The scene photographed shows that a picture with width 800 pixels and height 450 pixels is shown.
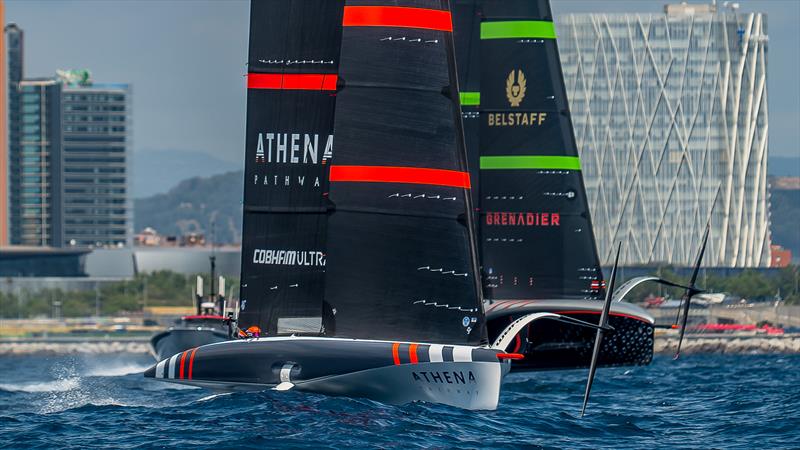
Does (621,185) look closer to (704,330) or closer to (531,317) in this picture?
(704,330)

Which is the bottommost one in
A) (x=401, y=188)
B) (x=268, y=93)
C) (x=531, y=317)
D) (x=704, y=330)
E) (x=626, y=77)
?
(x=704, y=330)

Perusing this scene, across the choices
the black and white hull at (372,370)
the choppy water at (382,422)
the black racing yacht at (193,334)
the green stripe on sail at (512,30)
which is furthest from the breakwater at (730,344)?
the black and white hull at (372,370)

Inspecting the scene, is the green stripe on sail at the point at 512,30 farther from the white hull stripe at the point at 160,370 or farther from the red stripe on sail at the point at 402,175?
the white hull stripe at the point at 160,370

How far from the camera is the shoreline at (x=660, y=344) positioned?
10144 cm

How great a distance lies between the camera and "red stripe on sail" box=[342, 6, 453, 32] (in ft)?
93.5

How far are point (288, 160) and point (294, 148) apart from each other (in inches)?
11.9

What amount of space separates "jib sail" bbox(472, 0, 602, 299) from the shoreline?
55.7 metres

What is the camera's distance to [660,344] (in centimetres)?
10194

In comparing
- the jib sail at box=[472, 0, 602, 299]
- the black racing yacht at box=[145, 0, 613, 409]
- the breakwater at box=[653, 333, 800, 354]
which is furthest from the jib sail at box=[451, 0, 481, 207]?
the breakwater at box=[653, 333, 800, 354]

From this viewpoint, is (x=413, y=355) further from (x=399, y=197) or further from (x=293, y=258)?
(x=293, y=258)

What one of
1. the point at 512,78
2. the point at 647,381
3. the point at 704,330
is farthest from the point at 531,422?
the point at 704,330

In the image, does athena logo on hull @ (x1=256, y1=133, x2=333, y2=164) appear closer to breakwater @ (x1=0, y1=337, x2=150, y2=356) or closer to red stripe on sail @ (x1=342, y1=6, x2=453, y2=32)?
red stripe on sail @ (x1=342, y1=6, x2=453, y2=32)

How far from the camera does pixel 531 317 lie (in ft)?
93.5

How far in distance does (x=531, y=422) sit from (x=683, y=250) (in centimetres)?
17284
